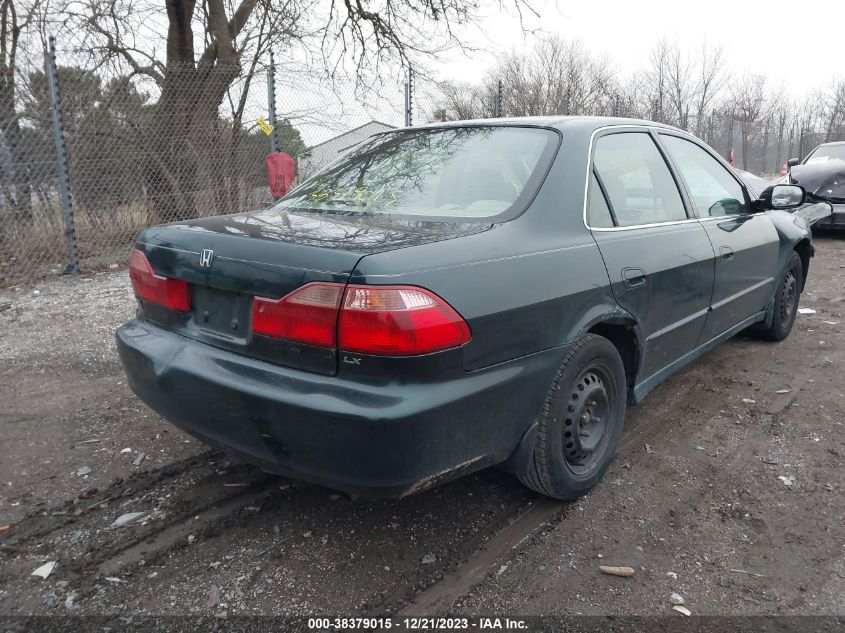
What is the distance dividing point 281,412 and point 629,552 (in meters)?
1.43

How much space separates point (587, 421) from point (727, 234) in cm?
174

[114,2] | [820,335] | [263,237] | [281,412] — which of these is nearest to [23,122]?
[114,2]

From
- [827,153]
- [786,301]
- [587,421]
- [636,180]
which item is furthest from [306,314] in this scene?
[827,153]

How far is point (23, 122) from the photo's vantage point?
6777mm

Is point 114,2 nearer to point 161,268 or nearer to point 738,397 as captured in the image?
point 161,268

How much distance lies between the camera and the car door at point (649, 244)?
283 cm

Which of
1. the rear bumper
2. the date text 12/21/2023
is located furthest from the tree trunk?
the date text 12/21/2023

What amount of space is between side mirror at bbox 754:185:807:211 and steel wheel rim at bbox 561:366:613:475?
2.24m

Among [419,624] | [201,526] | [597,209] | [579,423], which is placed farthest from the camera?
[597,209]

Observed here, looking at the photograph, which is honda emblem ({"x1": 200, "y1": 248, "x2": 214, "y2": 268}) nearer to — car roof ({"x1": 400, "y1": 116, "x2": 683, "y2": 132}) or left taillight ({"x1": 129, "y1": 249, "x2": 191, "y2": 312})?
left taillight ({"x1": 129, "y1": 249, "x2": 191, "y2": 312})

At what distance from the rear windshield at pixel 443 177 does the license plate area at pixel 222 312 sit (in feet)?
2.31

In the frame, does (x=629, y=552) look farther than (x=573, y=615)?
Yes

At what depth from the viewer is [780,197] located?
4184 mm

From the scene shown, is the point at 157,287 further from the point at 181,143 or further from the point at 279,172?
the point at 181,143
